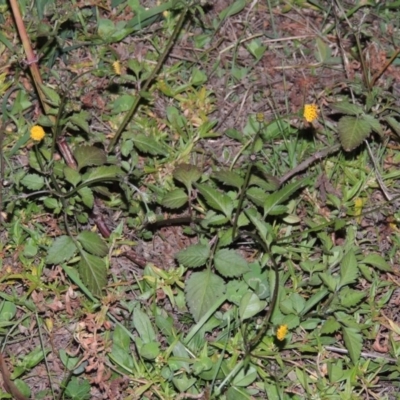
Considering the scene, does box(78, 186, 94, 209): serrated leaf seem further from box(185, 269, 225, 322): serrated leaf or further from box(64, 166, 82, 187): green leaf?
box(185, 269, 225, 322): serrated leaf

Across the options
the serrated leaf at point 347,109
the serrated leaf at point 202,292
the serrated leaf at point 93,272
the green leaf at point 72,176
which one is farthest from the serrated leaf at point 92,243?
the serrated leaf at point 347,109

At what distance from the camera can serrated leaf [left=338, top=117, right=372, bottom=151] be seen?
120 inches

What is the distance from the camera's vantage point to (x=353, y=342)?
292 centimetres

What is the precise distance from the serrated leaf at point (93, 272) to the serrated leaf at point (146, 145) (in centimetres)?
50

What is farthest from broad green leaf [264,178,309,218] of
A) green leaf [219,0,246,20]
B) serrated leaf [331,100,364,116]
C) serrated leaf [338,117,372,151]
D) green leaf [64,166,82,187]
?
green leaf [219,0,246,20]

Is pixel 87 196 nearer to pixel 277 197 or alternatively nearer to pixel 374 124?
pixel 277 197

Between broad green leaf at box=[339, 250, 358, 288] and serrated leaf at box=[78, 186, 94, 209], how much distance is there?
38.7 inches

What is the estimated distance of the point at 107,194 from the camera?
3.10m

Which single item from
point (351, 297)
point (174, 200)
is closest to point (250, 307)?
point (351, 297)

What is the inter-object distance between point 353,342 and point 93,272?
0.99 meters

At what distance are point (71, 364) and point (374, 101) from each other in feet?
5.33

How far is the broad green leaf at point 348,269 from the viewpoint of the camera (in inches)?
118

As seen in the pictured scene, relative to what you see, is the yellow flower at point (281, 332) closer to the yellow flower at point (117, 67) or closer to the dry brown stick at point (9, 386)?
the dry brown stick at point (9, 386)

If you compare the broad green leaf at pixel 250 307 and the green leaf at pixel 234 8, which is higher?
the green leaf at pixel 234 8
